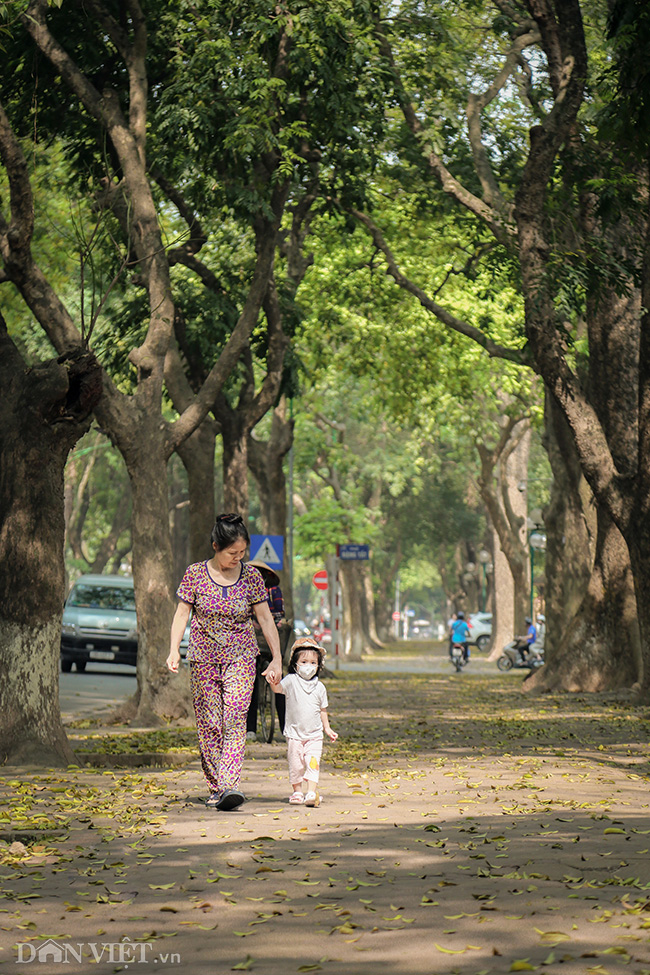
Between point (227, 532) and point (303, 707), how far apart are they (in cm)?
140

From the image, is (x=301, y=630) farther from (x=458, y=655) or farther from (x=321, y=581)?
(x=458, y=655)

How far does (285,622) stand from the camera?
50.7ft

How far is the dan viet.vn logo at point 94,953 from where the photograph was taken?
5.20m

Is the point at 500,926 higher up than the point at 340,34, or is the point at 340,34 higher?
the point at 340,34

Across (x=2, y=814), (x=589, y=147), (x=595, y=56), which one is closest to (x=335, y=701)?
(x=589, y=147)

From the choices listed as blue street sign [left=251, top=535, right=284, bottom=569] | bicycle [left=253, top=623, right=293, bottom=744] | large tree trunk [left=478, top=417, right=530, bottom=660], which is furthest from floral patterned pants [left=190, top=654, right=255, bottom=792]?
large tree trunk [left=478, top=417, right=530, bottom=660]

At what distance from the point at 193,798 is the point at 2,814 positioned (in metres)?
1.71

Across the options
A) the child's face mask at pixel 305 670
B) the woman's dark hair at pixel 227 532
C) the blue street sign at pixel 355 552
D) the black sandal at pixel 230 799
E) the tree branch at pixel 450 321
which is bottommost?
the black sandal at pixel 230 799

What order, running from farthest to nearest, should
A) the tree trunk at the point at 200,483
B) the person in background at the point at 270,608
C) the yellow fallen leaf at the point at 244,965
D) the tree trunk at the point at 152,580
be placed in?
the tree trunk at the point at 200,483
the tree trunk at the point at 152,580
the person in background at the point at 270,608
the yellow fallen leaf at the point at 244,965

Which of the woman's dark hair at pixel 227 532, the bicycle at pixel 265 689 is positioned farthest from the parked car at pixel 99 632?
the woman's dark hair at pixel 227 532

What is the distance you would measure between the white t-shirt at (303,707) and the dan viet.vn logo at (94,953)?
4.33 m

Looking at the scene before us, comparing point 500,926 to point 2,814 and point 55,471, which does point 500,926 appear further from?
point 55,471

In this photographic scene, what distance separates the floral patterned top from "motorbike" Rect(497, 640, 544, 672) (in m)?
28.6

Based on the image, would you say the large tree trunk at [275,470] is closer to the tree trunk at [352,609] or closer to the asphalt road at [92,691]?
the asphalt road at [92,691]
